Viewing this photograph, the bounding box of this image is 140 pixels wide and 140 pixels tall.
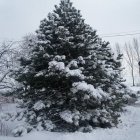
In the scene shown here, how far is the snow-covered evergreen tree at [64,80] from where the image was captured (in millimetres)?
11484

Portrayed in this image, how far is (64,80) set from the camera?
1195cm

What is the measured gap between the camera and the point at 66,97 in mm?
12086

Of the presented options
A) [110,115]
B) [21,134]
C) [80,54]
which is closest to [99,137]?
[110,115]

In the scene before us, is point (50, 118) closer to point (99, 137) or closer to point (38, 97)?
point (38, 97)

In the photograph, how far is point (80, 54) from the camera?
12844 millimetres

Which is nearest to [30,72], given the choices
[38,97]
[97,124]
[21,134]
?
[38,97]

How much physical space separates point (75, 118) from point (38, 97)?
2188mm

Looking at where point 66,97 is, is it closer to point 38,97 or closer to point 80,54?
→ point 38,97

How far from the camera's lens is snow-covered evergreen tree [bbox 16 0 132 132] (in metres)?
11.5

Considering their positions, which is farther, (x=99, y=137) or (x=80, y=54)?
(x=80, y=54)

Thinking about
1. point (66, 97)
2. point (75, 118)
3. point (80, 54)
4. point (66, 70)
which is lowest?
point (75, 118)

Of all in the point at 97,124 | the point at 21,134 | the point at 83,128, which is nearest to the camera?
the point at 21,134

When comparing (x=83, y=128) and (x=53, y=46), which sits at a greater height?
(x=53, y=46)

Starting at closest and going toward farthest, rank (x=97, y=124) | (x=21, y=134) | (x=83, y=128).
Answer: (x=21, y=134), (x=83, y=128), (x=97, y=124)
